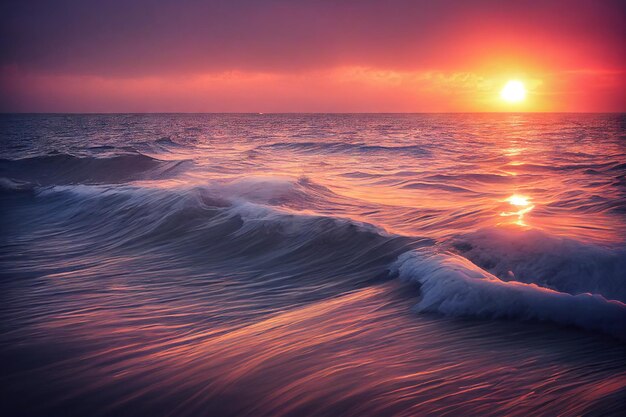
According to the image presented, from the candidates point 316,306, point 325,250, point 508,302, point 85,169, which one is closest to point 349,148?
point 85,169

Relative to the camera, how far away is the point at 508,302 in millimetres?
3986

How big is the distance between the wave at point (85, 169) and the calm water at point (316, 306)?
6.56 metres

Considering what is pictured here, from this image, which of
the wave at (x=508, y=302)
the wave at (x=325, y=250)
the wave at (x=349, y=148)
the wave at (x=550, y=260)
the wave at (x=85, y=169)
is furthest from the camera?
the wave at (x=349, y=148)

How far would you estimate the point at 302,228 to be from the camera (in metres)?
7.54

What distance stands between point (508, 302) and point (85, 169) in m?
18.7

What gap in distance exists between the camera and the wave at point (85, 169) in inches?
651

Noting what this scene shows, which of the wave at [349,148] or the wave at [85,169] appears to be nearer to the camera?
the wave at [85,169]

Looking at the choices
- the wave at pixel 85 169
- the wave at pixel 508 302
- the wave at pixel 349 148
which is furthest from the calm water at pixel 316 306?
the wave at pixel 349 148

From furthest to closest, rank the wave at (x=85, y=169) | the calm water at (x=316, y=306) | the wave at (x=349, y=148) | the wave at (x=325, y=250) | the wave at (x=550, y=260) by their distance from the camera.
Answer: the wave at (x=349, y=148) < the wave at (x=85, y=169) < the wave at (x=550, y=260) < the wave at (x=325, y=250) < the calm water at (x=316, y=306)

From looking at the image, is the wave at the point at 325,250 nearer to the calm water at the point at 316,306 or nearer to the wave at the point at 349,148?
the calm water at the point at 316,306

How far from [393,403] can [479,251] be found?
3307mm

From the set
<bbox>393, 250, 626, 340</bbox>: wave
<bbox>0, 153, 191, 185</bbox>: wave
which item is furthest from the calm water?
<bbox>0, 153, 191, 185</bbox>: wave

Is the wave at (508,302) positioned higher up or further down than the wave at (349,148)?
further down

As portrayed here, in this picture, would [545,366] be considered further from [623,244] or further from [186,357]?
[623,244]
